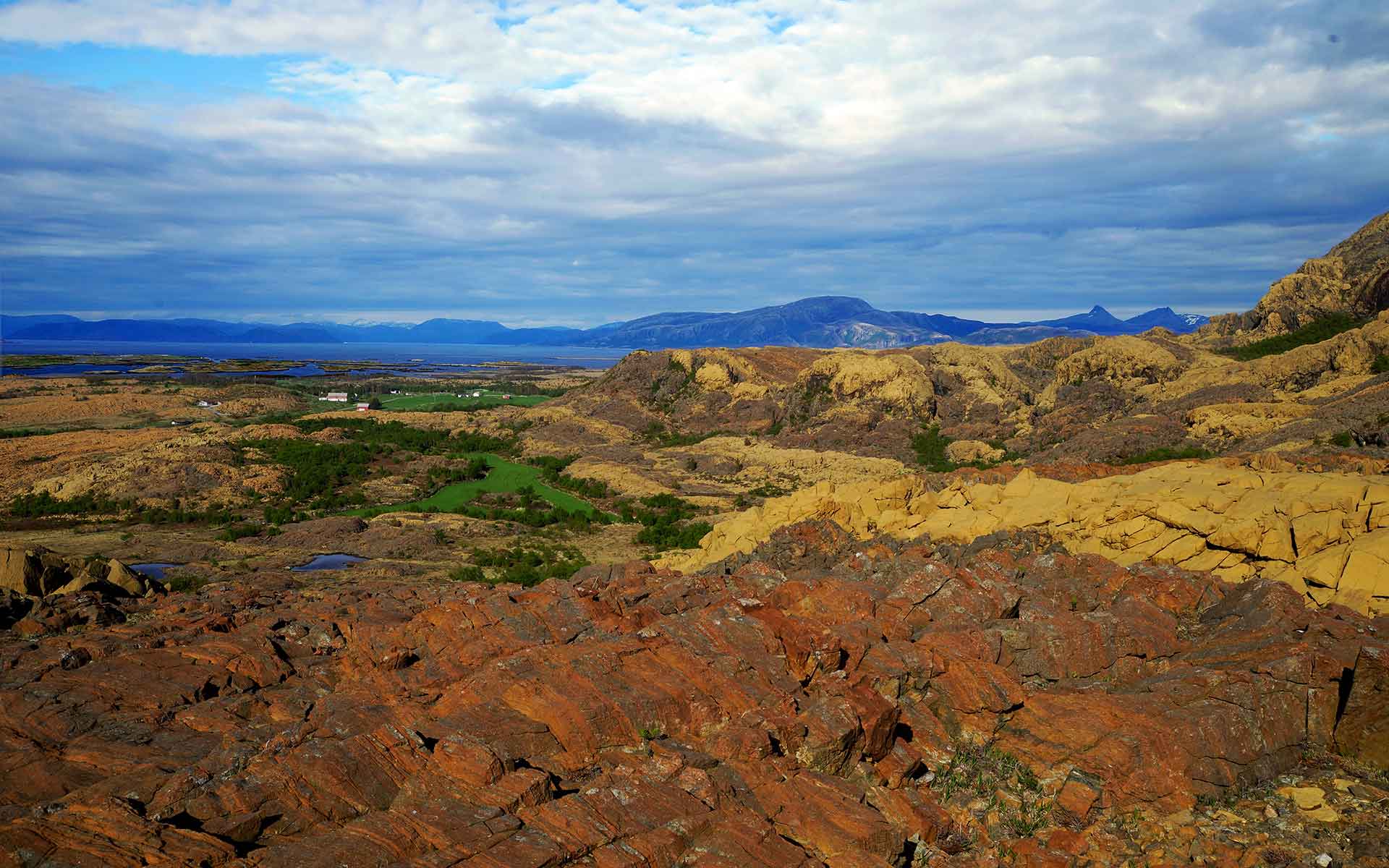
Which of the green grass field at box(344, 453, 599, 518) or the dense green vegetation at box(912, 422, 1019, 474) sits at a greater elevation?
the dense green vegetation at box(912, 422, 1019, 474)

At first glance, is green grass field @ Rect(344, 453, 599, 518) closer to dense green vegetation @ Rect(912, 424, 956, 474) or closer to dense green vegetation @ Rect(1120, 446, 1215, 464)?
dense green vegetation @ Rect(912, 424, 956, 474)

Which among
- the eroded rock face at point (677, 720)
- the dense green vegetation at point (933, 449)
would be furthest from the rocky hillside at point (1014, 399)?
the eroded rock face at point (677, 720)

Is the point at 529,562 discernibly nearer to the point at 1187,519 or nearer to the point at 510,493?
the point at 510,493

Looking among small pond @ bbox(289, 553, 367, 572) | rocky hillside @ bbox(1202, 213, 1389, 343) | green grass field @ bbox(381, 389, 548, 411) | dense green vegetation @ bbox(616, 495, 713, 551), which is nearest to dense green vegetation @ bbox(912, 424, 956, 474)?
dense green vegetation @ bbox(616, 495, 713, 551)

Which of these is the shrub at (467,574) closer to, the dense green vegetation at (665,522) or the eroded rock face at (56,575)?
the dense green vegetation at (665,522)

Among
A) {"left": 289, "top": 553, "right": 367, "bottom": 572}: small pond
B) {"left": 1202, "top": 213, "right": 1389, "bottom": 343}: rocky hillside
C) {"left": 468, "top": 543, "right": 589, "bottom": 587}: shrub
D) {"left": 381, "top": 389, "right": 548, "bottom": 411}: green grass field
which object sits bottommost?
{"left": 468, "top": 543, "right": 589, "bottom": 587}: shrub

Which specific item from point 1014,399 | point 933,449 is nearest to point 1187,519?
point 933,449
